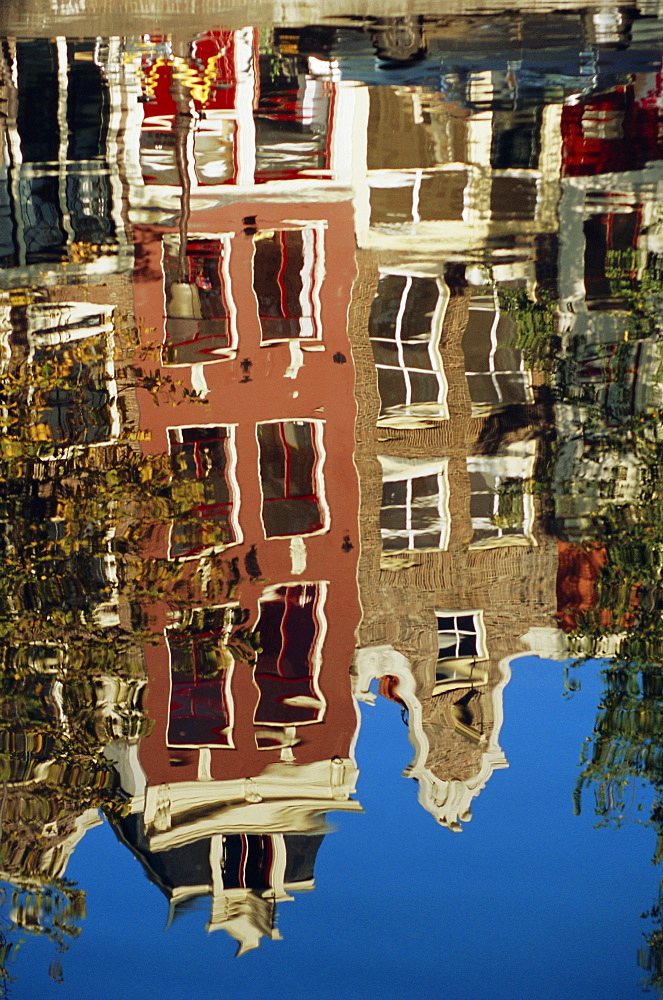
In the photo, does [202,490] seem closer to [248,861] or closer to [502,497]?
[502,497]

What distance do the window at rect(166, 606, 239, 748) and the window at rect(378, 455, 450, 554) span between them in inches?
38.4

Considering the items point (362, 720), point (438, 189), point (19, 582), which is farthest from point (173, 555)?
point (438, 189)

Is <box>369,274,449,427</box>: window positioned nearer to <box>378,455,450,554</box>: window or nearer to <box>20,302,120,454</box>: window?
<box>378,455,450,554</box>: window

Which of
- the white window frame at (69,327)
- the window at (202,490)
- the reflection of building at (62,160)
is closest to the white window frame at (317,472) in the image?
the window at (202,490)

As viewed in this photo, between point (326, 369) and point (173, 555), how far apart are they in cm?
179

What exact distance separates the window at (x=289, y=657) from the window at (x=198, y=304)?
84.5 inches

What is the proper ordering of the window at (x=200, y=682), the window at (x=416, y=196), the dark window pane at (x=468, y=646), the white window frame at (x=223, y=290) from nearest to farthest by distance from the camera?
the window at (x=200, y=682) < the dark window pane at (x=468, y=646) < the white window frame at (x=223, y=290) < the window at (x=416, y=196)

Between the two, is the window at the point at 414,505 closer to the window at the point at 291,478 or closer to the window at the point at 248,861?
the window at the point at 291,478

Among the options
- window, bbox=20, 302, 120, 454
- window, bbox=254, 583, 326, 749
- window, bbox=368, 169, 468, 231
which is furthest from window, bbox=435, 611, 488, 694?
→ window, bbox=368, 169, 468, 231

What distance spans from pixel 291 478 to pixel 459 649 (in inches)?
56.1

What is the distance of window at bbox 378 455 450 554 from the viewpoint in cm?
504

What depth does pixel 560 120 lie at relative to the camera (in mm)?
9320

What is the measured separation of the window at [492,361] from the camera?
233 inches

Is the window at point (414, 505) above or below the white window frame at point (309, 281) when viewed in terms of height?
below
